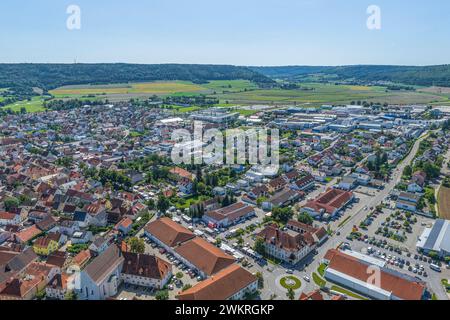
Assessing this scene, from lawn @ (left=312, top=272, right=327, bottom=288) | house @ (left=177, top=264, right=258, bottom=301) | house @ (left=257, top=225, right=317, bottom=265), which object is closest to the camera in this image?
house @ (left=177, top=264, right=258, bottom=301)

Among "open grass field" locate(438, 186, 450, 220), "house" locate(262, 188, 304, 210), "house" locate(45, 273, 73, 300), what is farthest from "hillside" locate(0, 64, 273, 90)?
"open grass field" locate(438, 186, 450, 220)

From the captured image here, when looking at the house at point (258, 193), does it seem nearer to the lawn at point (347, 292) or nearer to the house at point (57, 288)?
the lawn at point (347, 292)

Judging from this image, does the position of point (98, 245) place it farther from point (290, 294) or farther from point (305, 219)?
point (305, 219)

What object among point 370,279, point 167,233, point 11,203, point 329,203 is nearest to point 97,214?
point 167,233

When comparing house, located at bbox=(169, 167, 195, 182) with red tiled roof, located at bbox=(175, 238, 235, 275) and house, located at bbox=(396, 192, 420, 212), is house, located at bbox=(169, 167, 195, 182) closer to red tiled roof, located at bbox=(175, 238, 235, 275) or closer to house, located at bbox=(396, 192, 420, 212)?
red tiled roof, located at bbox=(175, 238, 235, 275)

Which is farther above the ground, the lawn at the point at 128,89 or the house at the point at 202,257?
the lawn at the point at 128,89

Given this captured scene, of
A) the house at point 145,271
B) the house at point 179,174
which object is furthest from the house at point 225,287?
the house at point 179,174
